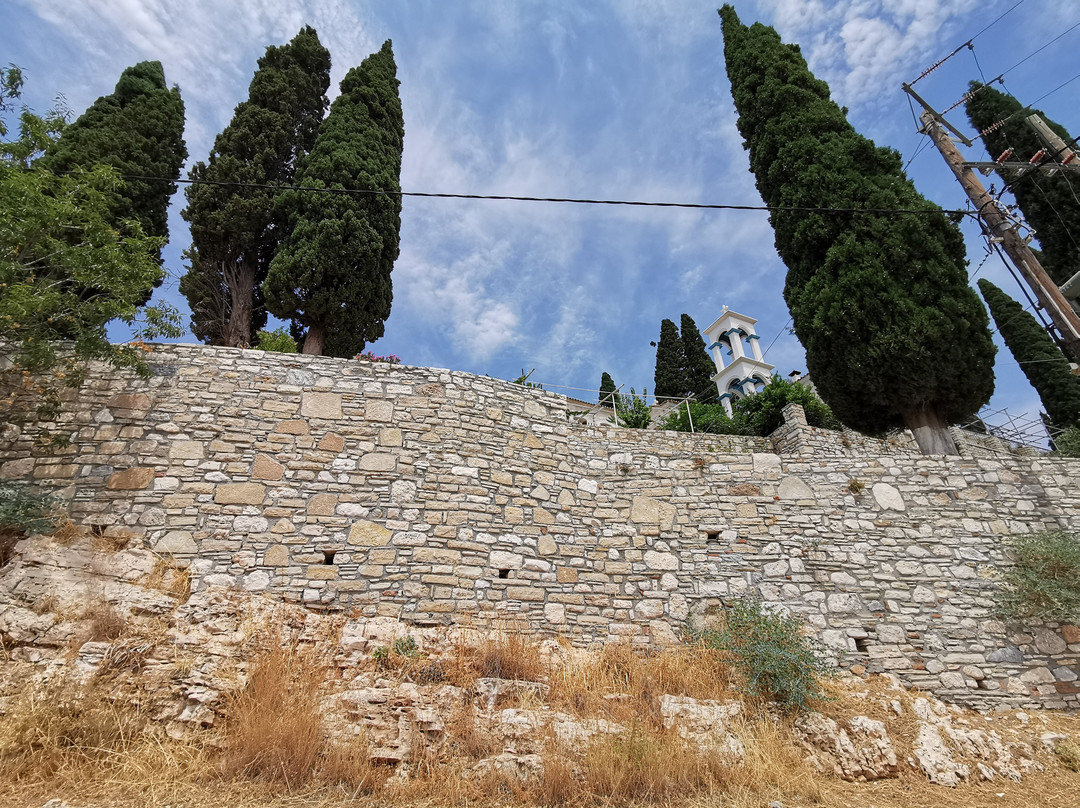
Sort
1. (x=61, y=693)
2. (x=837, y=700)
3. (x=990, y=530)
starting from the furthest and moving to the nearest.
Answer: (x=990, y=530)
(x=837, y=700)
(x=61, y=693)

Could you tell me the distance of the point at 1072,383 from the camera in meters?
19.7

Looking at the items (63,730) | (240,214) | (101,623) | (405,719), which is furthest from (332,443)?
(240,214)

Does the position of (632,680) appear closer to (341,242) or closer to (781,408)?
(341,242)

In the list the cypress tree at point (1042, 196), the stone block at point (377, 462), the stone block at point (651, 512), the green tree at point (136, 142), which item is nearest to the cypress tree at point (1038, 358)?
the cypress tree at point (1042, 196)

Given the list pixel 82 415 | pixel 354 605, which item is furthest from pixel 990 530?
pixel 82 415

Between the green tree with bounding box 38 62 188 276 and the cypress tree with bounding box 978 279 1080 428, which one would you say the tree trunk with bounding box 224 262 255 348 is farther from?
the cypress tree with bounding box 978 279 1080 428

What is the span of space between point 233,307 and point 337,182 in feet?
12.4

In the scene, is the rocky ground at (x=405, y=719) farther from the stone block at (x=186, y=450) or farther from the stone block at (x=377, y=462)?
the stone block at (x=377, y=462)

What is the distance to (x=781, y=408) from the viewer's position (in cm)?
1738

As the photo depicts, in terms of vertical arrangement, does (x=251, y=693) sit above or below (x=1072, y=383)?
below

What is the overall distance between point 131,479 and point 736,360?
2442cm

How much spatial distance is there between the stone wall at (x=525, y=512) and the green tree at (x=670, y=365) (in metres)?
19.8

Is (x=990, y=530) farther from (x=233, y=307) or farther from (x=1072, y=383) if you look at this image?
(x=1072, y=383)

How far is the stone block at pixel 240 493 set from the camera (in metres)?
6.96
